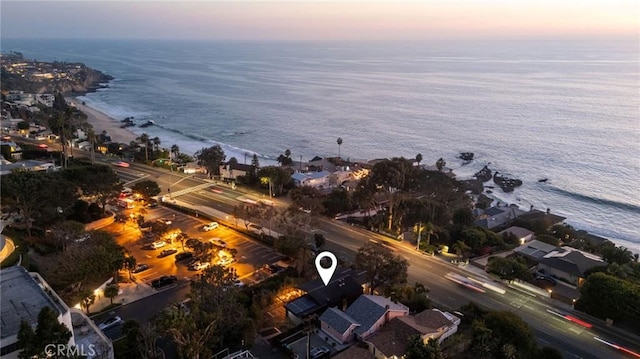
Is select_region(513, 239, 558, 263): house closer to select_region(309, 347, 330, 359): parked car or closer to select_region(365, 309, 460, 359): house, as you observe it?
select_region(365, 309, 460, 359): house

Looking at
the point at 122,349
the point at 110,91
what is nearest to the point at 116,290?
the point at 122,349

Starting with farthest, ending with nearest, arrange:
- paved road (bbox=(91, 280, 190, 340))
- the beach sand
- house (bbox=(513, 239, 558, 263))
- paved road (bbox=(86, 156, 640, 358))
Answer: the beach sand < house (bbox=(513, 239, 558, 263)) < paved road (bbox=(86, 156, 640, 358)) < paved road (bbox=(91, 280, 190, 340))

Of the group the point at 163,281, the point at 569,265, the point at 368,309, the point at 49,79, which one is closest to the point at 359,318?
the point at 368,309

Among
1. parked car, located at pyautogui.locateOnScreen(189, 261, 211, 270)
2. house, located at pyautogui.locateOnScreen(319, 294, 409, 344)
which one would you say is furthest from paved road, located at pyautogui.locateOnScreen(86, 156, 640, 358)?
parked car, located at pyautogui.locateOnScreen(189, 261, 211, 270)

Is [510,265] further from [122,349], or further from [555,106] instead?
[555,106]

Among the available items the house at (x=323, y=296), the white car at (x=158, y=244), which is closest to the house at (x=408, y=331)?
the house at (x=323, y=296)

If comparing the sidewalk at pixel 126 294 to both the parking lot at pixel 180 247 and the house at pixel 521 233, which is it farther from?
the house at pixel 521 233
